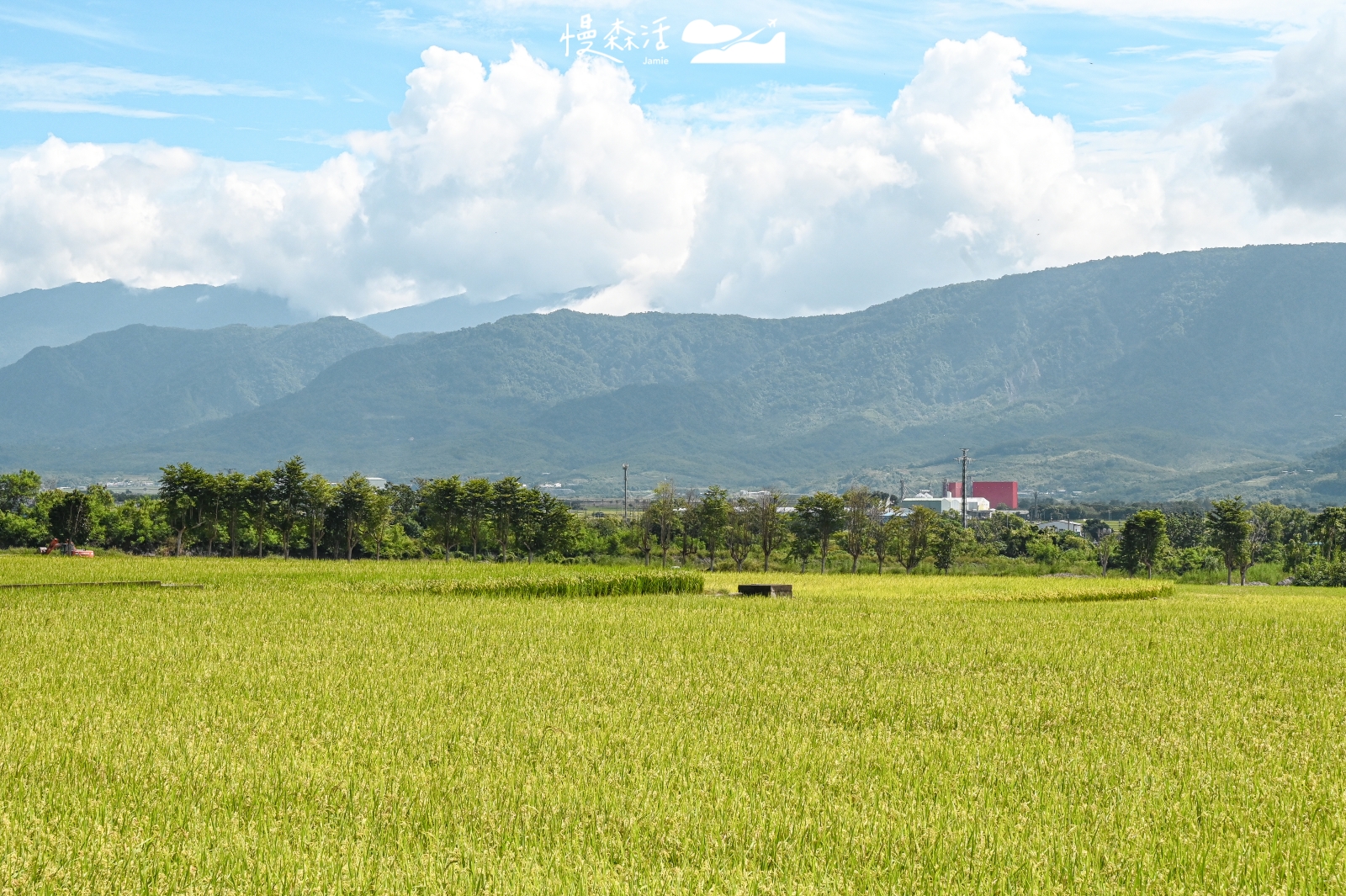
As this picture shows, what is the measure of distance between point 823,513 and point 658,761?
173 ft

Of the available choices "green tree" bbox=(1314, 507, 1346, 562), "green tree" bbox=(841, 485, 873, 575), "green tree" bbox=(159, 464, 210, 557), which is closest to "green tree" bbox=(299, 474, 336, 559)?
"green tree" bbox=(159, 464, 210, 557)

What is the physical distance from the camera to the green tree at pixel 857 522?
216 feet

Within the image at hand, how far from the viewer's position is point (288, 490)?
6119cm

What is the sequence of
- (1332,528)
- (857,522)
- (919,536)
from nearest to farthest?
(919,536)
(857,522)
(1332,528)

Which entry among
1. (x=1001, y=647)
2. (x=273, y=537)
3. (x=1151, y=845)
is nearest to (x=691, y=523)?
(x=273, y=537)

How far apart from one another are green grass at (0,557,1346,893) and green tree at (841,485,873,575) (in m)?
45.1

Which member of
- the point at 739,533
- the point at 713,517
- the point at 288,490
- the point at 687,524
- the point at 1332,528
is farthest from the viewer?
the point at 687,524

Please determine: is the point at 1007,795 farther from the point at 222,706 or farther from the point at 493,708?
the point at 222,706

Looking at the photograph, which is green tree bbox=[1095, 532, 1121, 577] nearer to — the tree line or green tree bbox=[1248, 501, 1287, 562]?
green tree bbox=[1248, 501, 1287, 562]

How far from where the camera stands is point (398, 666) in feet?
51.2

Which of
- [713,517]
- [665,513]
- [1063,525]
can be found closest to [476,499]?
[665,513]

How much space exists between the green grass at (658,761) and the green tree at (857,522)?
4513 centimetres

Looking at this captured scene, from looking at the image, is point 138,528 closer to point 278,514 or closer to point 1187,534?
point 278,514

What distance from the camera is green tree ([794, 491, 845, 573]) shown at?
61.6 meters
